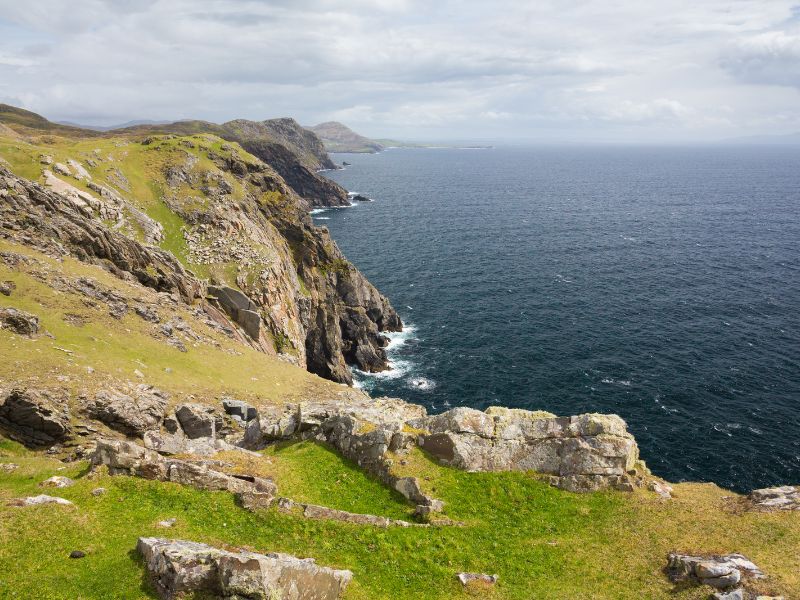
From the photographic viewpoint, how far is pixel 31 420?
1316 inches

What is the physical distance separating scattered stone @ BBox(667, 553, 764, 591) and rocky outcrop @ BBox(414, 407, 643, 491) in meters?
6.79

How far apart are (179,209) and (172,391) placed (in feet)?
165

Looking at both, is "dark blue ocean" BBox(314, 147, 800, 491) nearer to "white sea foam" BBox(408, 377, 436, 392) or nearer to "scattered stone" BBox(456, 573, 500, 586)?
"white sea foam" BBox(408, 377, 436, 392)

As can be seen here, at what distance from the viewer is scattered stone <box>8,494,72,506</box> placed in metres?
23.6

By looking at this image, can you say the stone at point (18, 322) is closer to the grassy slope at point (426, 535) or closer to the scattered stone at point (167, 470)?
the grassy slope at point (426, 535)

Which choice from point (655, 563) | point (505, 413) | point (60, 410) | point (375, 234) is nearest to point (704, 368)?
point (505, 413)

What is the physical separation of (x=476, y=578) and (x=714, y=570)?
10085mm

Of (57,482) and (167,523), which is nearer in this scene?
(167,523)

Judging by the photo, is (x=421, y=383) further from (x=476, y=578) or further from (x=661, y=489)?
(x=476, y=578)

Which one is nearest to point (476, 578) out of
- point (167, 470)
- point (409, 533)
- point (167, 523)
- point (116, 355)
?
point (409, 533)

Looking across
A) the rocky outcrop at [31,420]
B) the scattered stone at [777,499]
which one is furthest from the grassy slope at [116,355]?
the scattered stone at [777,499]

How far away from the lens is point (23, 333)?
39969 millimetres

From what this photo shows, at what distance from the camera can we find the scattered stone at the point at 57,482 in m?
26.0

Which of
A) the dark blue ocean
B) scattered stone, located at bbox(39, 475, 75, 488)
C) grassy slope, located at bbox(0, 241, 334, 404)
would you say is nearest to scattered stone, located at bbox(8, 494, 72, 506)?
scattered stone, located at bbox(39, 475, 75, 488)
